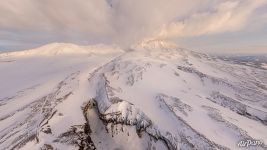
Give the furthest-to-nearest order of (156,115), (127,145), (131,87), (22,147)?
(131,87) < (156,115) < (127,145) < (22,147)

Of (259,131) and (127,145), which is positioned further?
(259,131)

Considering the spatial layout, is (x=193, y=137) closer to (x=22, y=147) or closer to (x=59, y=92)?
(x=22, y=147)

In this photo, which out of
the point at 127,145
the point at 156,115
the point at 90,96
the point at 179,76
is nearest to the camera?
the point at 127,145

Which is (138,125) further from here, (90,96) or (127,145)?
(90,96)

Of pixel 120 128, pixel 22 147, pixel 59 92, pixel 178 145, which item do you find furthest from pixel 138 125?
pixel 59 92

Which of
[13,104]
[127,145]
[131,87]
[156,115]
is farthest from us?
[13,104]

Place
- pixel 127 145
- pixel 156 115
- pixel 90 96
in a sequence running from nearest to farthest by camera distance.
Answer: pixel 127 145
pixel 156 115
pixel 90 96

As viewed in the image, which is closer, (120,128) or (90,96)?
(120,128)

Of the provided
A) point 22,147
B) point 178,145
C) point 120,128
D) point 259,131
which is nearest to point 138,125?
point 120,128

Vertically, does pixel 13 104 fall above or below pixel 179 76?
below
